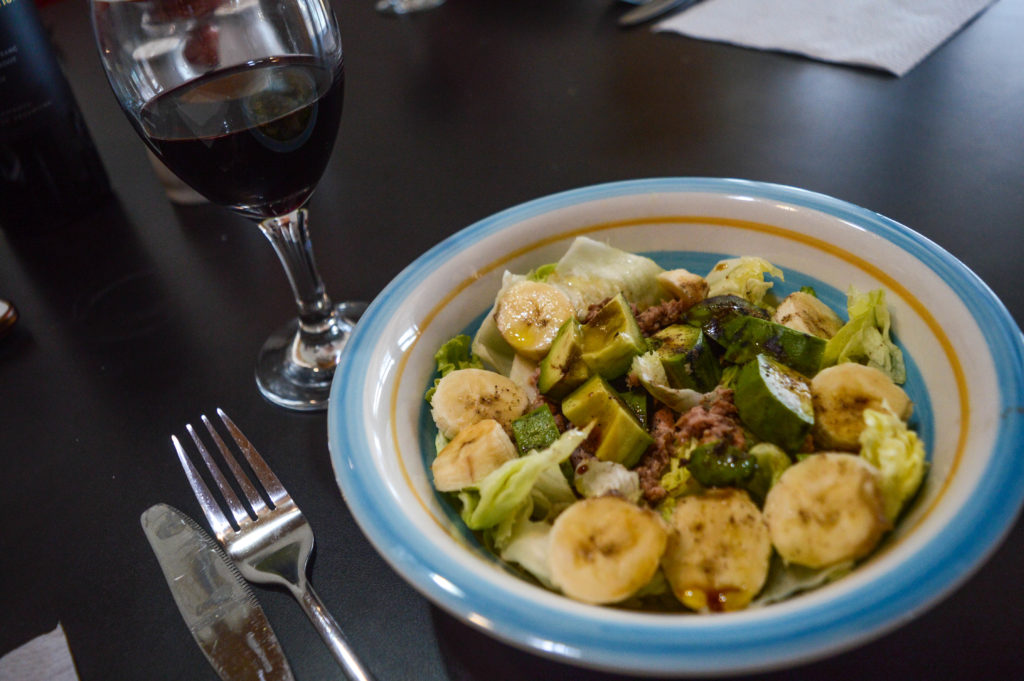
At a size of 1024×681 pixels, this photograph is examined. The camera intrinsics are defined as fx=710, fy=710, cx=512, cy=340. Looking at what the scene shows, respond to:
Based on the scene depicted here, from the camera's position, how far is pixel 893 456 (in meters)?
0.75

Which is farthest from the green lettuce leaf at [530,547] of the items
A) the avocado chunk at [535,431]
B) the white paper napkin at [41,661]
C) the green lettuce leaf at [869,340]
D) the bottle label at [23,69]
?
the bottle label at [23,69]

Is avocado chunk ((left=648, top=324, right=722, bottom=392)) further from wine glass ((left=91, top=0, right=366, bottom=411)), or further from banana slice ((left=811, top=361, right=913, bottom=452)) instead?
wine glass ((left=91, top=0, right=366, bottom=411))

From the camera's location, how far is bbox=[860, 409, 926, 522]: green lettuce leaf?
2.42 ft

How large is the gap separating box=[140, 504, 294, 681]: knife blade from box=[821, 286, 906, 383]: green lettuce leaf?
80 cm

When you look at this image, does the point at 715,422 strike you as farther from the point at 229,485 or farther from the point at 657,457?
the point at 229,485

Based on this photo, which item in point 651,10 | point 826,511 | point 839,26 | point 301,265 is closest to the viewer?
point 826,511

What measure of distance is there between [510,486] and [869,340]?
1.68 ft

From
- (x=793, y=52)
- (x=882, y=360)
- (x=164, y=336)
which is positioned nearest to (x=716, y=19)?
(x=793, y=52)

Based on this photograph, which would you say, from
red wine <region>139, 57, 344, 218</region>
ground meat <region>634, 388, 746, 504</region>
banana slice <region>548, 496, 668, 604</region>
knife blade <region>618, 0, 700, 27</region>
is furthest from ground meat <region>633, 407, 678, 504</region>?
knife blade <region>618, 0, 700, 27</region>

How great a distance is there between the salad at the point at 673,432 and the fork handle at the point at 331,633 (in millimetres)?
199

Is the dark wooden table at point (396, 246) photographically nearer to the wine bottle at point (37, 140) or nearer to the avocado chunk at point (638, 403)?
the wine bottle at point (37, 140)

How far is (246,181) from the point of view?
1091 mm

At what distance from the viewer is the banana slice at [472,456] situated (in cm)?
86

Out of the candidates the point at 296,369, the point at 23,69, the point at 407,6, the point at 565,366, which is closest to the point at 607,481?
the point at 565,366
